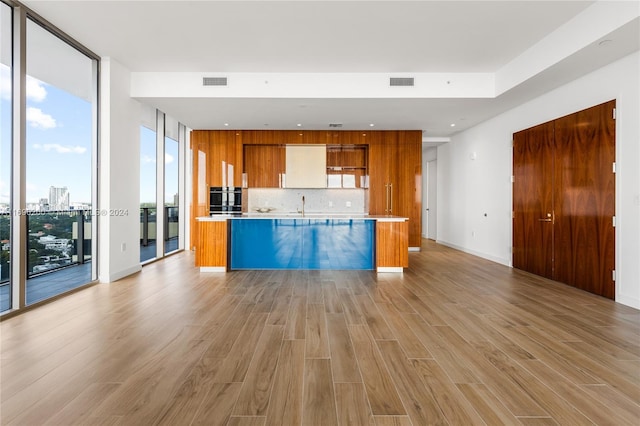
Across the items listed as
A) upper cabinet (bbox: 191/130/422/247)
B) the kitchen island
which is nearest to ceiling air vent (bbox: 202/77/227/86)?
the kitchen island

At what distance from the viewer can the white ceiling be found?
3500mm

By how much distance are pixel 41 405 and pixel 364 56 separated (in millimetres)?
4780

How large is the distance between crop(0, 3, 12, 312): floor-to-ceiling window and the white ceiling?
17.1 inches

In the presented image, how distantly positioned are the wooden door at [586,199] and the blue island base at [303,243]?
2.70 meters

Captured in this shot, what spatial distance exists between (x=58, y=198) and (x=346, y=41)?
4.04 m

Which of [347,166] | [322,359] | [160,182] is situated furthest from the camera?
[347,166]

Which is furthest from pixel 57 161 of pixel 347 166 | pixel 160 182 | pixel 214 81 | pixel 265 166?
pixel 347 166

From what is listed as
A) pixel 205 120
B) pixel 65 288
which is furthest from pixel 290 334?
pixel 205 120

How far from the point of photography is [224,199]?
766 cm

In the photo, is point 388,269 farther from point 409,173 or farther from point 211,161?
point 211,161

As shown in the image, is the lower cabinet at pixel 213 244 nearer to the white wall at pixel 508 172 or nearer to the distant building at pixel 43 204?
the distant building at pixel 43 204

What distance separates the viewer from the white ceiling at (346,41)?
3500 millimetres

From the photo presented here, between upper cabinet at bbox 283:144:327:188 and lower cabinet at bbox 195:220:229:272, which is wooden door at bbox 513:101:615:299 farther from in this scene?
lower cabinet at bbox 195:220:229:272

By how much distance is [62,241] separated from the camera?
14.3ft
